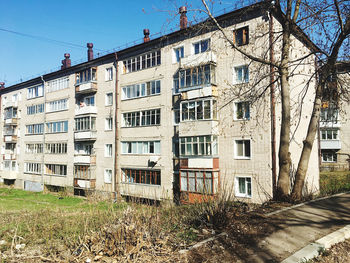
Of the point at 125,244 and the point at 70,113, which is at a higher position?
the point at 70,113

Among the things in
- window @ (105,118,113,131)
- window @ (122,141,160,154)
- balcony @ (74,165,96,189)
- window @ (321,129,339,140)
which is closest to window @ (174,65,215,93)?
window @ (122,141,160,154)

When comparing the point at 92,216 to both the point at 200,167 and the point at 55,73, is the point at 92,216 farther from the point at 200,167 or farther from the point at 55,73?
the point at 55,73

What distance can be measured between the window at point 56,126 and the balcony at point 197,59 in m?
17.9

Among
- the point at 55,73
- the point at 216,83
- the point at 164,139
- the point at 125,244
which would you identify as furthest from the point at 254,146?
the point at 55,73

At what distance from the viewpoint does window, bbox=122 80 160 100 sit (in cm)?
2492

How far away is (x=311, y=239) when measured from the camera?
661cm

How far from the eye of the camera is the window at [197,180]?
2003 centimetres

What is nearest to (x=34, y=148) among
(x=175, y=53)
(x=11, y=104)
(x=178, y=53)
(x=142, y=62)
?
Result: (x=11, y=104)

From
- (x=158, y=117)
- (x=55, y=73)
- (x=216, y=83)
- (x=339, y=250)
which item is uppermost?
(x=55, y=73)

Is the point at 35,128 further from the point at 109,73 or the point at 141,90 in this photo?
the point at 141,90

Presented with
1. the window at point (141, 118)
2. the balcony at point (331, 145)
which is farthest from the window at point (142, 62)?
the balcony at point (331, 145)

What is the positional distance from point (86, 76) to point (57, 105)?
693 cm

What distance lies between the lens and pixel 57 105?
34.3 meters

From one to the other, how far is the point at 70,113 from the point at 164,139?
14354 mm
